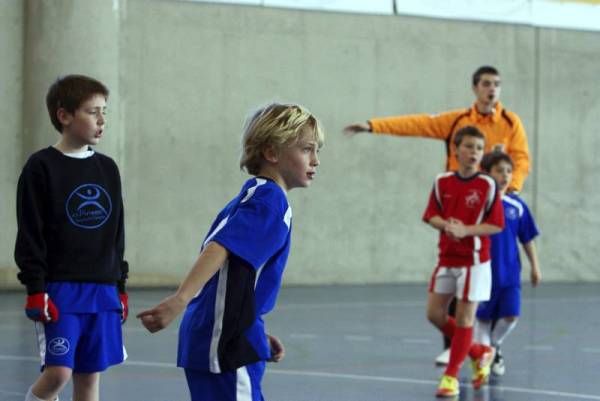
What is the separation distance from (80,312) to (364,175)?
10.6 metres

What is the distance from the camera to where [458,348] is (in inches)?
291

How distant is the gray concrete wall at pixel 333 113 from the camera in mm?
14047

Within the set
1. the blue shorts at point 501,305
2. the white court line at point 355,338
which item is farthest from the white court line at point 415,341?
the blue shorts at point 501,305

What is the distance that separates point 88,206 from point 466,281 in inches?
124

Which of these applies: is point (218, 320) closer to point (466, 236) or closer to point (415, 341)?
point (466, 236)

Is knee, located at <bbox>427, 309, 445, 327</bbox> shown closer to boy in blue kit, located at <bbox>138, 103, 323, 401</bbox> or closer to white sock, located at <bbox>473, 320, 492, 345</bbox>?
white sock, located at <bbox>473, 320, 492, 345</bbox>

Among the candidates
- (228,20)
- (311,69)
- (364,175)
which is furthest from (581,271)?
(228,20)

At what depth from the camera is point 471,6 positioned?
15.8 meters

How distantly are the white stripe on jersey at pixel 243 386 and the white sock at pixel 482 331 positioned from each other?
474 cm

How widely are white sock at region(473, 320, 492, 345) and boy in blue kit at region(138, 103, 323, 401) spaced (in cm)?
466

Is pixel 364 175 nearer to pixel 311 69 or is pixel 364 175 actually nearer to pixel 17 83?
pixel 311 69

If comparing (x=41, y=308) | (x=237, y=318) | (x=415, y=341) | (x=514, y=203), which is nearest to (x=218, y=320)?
(x=237, y=318)

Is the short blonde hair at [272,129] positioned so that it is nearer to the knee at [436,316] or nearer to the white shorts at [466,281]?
the white shorts at [466,281]

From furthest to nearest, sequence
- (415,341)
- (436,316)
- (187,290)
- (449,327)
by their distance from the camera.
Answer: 1. (415,341)
2. (449,327)
3. (436,316)
4. (187,290)
